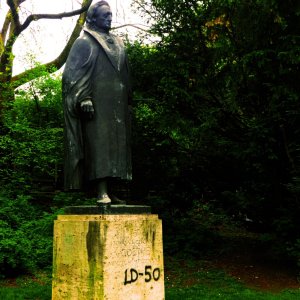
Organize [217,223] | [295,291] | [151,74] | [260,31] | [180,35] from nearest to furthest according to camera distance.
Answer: [295,291] → [260,31] → [180,35] → [151,74] → [217,223]

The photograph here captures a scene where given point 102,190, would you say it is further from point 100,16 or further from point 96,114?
point 100,16

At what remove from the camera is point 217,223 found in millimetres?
12367

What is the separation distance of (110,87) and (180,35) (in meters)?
4.97

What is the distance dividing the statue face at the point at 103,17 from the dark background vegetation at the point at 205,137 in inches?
144

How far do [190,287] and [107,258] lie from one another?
4.29m

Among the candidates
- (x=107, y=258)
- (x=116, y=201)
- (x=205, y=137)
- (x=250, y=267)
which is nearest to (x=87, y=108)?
(x=116, y=201)

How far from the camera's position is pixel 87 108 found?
15.1ft

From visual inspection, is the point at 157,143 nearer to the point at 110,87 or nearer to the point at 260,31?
the point at 260,31

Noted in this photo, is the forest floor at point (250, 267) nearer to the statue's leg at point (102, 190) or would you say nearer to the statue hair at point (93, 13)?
the statue's leg at point (102, 190)

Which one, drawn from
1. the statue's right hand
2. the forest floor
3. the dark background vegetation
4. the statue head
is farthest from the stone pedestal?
the dark background vegetation

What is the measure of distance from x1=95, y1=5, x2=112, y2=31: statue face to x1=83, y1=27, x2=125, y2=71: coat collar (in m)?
0.09

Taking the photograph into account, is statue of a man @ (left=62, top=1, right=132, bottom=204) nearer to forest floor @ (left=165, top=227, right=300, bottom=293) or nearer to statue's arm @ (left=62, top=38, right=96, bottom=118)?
statue's arm @ (left=62, top=38, right=96, bottom=118)

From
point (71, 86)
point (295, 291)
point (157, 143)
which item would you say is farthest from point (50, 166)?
point (71, 86)

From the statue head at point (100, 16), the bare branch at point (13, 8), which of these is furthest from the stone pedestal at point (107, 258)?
the bare branch at point (13, 8)
